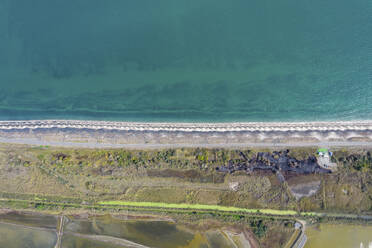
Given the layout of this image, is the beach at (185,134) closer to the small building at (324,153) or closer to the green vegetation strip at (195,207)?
the small building at (324,153)

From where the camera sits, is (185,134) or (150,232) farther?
(185,134)

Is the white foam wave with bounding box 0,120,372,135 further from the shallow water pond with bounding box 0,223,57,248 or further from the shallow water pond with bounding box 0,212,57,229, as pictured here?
the shallow water pond with bounding box 0,223,57,248

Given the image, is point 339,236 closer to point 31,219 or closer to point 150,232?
point 150,232

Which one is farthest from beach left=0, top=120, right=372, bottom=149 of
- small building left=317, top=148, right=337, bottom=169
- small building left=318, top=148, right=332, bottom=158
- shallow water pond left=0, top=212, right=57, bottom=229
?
shallow water pond left=0, top=212, right=57, bottom=229

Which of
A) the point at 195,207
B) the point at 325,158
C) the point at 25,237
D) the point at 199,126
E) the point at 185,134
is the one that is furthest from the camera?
the point at 199,126

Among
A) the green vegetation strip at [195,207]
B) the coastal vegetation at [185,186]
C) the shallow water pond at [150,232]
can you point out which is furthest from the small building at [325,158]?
the shallow water pond at [150,232]

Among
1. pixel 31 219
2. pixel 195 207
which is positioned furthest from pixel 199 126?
pixel 31 219
